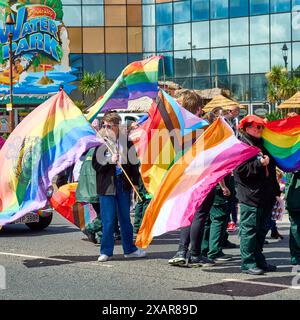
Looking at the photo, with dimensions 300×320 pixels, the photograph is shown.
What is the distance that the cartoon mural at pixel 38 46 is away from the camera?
162 feet

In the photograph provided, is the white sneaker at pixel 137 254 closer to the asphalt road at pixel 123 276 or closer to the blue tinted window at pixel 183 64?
the asphalt road at pixel 123 276

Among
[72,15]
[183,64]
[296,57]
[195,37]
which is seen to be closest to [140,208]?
[296,57]

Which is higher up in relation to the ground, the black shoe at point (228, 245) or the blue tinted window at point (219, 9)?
the blue tinted window at point (219, 9)

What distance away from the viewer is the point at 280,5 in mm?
44312

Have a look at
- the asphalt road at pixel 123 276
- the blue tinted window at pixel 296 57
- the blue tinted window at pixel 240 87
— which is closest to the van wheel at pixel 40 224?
the asphalt road at pixel 123 276

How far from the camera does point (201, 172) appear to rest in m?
8.02

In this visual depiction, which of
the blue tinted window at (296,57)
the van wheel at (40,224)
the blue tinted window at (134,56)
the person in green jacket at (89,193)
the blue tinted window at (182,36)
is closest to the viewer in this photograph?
the person in green jacket at (89,193)

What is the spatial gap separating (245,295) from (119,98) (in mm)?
4680

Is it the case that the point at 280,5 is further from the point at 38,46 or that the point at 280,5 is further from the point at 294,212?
the point at 294,212

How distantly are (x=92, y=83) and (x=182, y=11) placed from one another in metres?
7.78

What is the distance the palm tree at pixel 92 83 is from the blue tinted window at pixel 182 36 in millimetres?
5545

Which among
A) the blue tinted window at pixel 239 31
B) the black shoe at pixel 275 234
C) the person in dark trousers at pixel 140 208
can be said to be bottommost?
the black shoe at pixel 275 234
